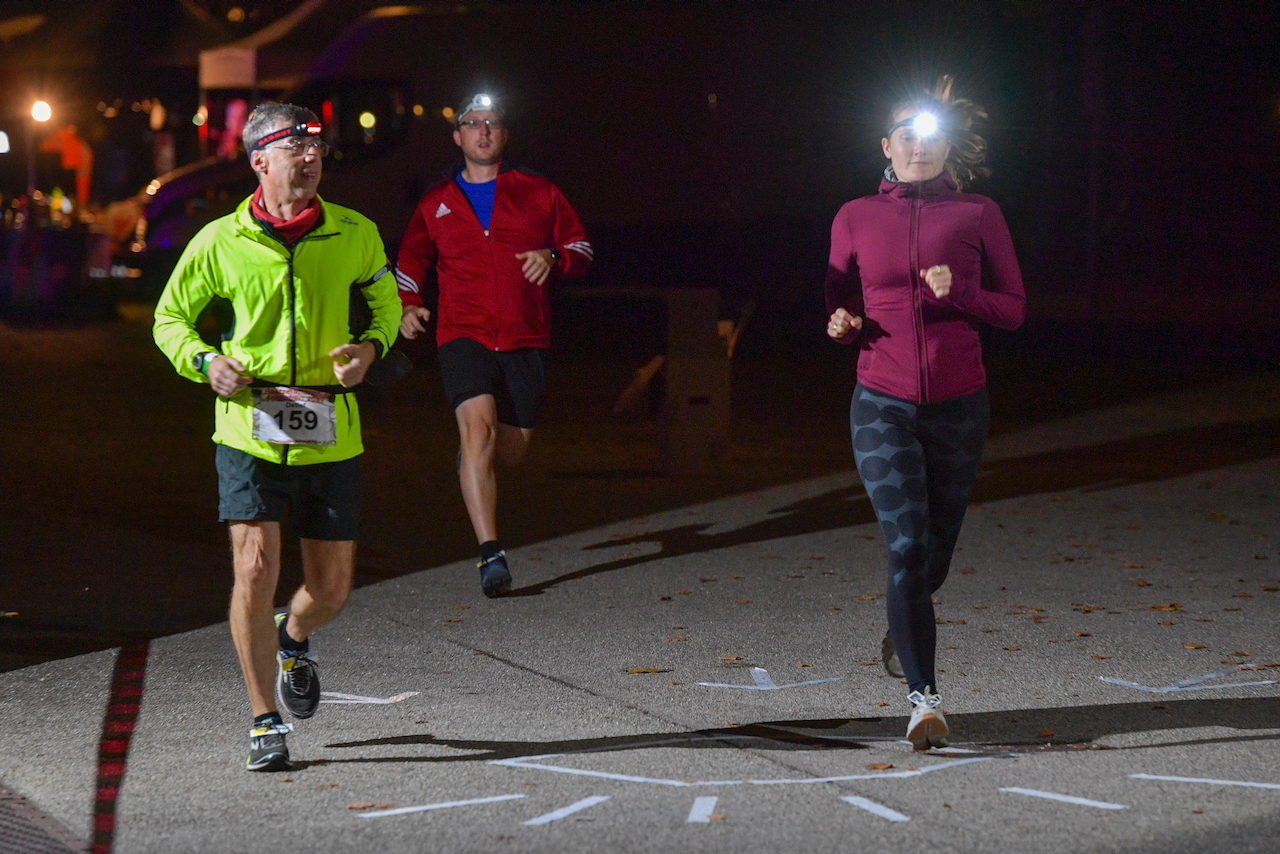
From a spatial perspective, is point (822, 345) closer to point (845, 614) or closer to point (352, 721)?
point (845, 614)

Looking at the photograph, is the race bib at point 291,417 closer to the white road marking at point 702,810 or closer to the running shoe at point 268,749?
the running shoe at point 268,749

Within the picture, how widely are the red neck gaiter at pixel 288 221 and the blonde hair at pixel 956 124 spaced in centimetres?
179

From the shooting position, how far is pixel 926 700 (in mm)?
5203

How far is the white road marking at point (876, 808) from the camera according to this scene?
4.48m

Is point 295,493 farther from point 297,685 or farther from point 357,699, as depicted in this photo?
point 357,699

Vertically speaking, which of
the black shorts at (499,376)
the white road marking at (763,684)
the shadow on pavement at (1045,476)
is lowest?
the shadow on pavement at (1045,476)

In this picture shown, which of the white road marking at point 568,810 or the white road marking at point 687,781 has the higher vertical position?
the white road marking at point 568,810

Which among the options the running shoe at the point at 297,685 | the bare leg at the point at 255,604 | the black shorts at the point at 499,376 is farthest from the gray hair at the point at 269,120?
the black shorts at the point at 499,376

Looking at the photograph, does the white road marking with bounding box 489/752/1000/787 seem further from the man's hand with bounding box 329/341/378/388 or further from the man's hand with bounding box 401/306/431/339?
the man's hand with bounding box 401/306/431/339

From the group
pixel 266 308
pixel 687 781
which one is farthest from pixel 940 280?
pixel 266 308

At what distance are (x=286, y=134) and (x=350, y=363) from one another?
2.16 ft

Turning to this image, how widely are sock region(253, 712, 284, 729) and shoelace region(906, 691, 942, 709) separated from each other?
1.81 meters

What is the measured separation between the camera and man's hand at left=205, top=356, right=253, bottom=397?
4875mm

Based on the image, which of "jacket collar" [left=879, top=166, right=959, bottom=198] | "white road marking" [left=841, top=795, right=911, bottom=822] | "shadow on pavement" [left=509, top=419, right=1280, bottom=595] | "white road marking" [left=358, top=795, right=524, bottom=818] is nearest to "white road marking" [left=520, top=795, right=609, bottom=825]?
"white road marking" [left=358, top=795, right=524, bottom=818]
